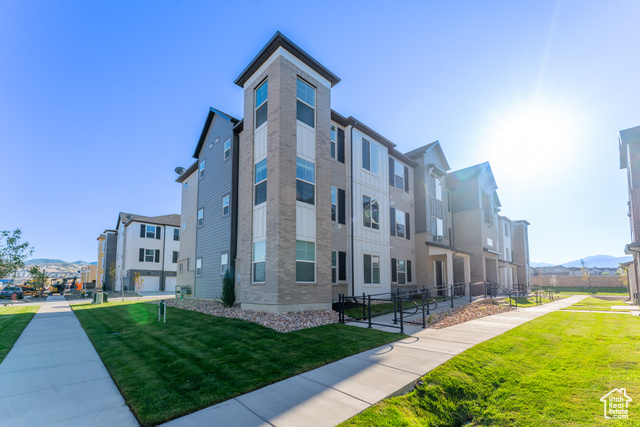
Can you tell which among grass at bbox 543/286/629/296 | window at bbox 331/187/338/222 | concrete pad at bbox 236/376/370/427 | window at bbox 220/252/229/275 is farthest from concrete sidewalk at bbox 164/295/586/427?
grass at bbox 543/286/629/296

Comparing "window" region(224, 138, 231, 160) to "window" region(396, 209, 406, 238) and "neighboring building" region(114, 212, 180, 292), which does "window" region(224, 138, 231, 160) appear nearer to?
"window" region(396, 209, 406, 238)

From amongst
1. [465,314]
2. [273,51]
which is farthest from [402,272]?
[273,51]

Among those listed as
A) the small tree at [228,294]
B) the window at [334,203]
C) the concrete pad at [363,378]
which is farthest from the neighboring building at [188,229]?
the concrete pad at [363,378]

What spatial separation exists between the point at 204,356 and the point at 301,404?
11.2 feet

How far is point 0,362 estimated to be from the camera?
7.43 meters

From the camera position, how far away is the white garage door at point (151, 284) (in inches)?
1556

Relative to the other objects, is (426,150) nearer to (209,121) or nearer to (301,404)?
(209,121)

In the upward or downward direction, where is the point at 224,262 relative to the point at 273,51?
downward

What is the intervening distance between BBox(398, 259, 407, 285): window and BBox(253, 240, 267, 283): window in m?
9.83

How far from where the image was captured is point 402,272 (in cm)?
2006

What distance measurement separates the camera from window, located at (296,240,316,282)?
12.9 meters

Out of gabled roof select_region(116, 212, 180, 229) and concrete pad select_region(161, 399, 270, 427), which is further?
gabled roof select_region(116, 212, 180, 229)

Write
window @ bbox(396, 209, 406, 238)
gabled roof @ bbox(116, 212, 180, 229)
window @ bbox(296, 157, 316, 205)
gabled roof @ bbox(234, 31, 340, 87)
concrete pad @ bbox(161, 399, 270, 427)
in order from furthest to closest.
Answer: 1. gabled roof @ bbox(116, 212, 180, 229)
2. window @ bbox(396, 209, 406, 238)
3. window @ bbox(296, 157, 316, 205)
4. gabled roof @ bbox(234, 31, 340, 87)
5. concrete pad @ bbox(161, 399, 270, 427)

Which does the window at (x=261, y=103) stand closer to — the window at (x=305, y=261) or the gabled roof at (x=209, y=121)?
the gabled roof at (x=209, y=121)
